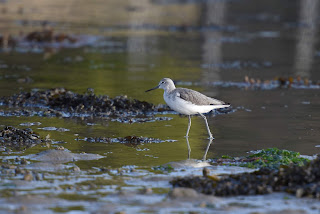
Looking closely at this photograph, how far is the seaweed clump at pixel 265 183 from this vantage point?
7.57 m

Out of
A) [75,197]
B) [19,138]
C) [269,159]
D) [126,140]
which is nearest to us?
[75,197]

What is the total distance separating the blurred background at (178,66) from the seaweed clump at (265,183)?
1637 millimetres

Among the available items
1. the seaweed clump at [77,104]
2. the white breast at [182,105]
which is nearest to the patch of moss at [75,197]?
the white breast at [182,105]

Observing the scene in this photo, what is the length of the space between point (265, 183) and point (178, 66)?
1482 cm

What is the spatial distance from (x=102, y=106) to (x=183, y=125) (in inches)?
85.6

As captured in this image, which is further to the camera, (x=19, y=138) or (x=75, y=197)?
(x=19, y=138)

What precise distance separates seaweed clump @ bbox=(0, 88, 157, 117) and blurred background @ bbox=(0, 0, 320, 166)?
71 cm

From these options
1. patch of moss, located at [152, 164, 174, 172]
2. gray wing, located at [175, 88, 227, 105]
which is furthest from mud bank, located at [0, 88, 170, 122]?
patch of moss, located at [152, 164, 174, 172]

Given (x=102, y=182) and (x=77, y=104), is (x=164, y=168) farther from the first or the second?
(x=77, y=104)

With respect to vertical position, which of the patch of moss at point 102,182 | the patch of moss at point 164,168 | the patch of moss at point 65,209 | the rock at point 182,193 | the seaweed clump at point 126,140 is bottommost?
the seaweed clump at point 126,140

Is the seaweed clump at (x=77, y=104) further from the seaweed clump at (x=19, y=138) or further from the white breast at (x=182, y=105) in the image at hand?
the seaweed clump at (x=19, y=138)

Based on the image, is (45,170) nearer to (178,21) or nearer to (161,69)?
(161,69)

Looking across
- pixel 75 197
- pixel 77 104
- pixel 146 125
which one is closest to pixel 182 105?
pixel 146 125

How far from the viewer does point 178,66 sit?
22.4m
